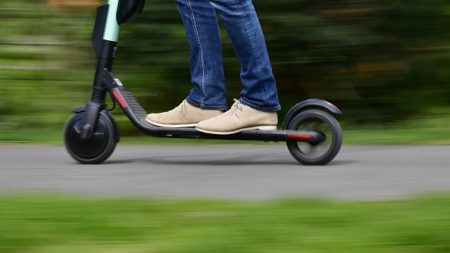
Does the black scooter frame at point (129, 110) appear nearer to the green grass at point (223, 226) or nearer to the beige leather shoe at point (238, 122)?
the beige leather shoe at point (238, 122)

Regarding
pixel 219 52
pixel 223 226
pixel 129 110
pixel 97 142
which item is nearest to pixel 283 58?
pixel 219 52

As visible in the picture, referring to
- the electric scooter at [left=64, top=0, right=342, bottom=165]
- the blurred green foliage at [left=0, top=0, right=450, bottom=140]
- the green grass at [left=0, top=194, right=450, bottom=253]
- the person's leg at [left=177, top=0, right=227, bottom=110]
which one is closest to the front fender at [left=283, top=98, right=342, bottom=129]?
the electric scooter at [left=64, top=0, right=342, bottom=165]

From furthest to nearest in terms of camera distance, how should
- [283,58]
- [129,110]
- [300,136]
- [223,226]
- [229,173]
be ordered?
[283,58], [129,110], [300,136], [229,173], [223,226]

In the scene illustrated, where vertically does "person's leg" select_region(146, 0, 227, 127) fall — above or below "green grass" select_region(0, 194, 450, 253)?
above

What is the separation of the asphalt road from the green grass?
336 mm

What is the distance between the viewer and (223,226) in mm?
3363

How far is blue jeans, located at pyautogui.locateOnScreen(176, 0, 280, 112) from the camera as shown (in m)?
4.88

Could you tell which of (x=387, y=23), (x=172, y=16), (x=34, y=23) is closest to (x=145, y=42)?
(x=172, y=16)

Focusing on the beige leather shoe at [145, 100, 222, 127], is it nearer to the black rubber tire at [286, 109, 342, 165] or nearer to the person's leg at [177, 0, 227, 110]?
the person's leg at [177, 0, 227, 110]

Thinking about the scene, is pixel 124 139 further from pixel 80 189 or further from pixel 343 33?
pixel 80 189

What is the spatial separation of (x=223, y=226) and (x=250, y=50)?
1.69 m

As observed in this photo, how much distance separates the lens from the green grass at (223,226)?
3133mm

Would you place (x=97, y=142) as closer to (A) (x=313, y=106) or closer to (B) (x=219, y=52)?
(B) (x=219, y=52)

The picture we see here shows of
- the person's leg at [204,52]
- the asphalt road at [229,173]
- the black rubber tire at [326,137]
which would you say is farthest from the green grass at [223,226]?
the person's leg at [204,52]
